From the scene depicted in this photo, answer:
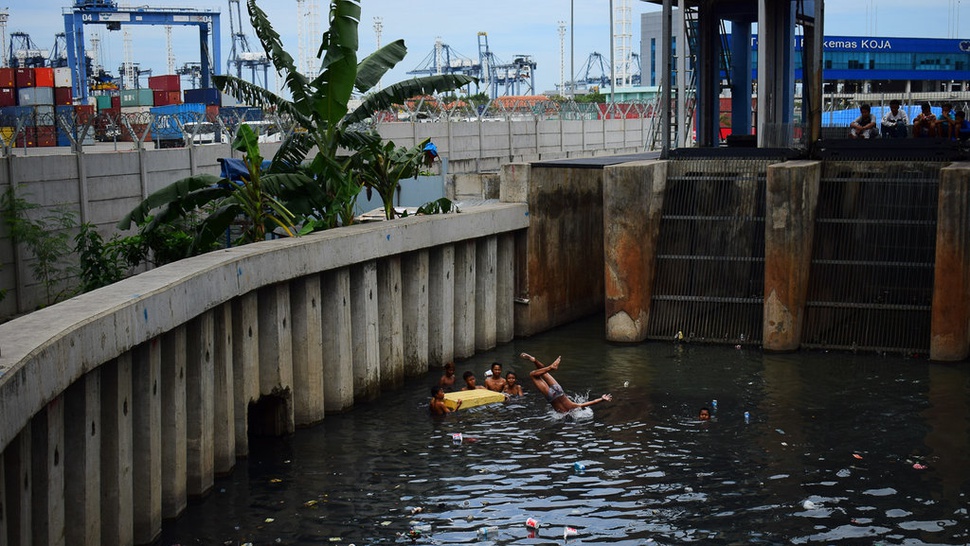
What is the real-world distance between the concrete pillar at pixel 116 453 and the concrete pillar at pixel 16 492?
7.01 feet

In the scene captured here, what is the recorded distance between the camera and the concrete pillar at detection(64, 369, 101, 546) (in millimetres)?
11812

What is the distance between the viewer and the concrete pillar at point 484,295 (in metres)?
25.2

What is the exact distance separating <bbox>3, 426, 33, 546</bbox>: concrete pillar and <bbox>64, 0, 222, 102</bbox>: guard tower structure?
10217 cm

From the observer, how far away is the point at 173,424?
1431 centimetres

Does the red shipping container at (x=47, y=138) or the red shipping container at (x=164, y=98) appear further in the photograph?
the red shipping container at (x=164, y=98)

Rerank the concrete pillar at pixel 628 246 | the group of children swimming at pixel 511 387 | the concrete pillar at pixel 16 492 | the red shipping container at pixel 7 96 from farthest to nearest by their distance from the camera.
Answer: the red shipping container at pixel 7 96 → the concrete pillar at pixel 628 246 → the group of children swimming at pixel 511 387 → the concrete pillar at pixel 16 492

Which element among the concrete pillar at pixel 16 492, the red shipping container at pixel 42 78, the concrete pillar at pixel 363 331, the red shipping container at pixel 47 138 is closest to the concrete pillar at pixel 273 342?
the concrete pillar at pixel 363 331

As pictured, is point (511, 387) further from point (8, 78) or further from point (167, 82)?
point (167, 82)

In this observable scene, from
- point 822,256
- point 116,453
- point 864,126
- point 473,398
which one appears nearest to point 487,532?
point 116,453

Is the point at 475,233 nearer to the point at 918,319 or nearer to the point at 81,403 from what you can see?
the point at 918,319

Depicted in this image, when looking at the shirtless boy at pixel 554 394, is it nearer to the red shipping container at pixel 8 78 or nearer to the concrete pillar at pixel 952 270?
the concrete pillar at pixel 952 270

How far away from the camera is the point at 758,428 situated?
18.9m

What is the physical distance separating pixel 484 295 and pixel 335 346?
6.41 meters

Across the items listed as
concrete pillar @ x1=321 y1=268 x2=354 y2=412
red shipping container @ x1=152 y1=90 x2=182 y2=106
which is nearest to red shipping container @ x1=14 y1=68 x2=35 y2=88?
red shipping container @ x1=152 y1=90 x2=182 y2=106
